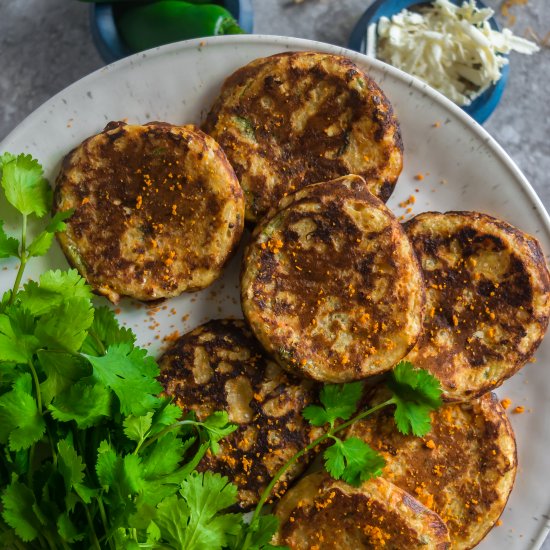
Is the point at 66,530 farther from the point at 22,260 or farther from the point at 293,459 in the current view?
the point at 22,260

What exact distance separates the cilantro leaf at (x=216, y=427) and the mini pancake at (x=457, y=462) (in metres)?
0.47

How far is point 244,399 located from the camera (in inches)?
99.3

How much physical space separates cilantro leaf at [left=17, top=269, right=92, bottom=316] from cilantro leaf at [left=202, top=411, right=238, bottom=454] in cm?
58

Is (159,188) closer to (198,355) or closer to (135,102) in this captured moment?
(135,102)

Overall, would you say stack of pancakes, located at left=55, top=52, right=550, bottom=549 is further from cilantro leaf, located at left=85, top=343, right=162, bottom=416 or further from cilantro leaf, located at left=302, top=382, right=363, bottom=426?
cilantro leaf, located at left=85, top=343, right=162, bottom=416

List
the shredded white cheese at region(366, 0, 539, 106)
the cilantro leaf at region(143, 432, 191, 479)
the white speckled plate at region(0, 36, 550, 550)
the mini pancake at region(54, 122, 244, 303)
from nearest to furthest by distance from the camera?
1. the cilantro leaf at region(143, 432, 191, 479)
2. the mini pancake at region(54, 122, 244, 303)
3. the white speckled plate at region(0, 36, 550, 550)
4. the shredded white cheese at region(366, 0, 539, 106)

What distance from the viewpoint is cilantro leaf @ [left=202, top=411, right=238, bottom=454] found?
2.33 metres

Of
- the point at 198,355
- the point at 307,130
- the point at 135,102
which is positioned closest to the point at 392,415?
the point at 198,355

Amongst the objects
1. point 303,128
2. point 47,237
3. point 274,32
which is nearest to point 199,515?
point 47,237

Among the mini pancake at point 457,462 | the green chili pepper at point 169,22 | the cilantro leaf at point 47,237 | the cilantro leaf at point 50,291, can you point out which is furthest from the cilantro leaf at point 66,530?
the green chili pepper at point 169,22

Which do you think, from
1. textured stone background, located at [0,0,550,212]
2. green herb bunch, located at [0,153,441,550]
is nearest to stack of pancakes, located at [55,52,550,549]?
green herb bunch, located at [0,153,441,550]

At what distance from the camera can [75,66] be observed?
3.11 m

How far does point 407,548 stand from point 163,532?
827 mm

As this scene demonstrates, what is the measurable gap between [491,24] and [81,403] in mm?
2316
